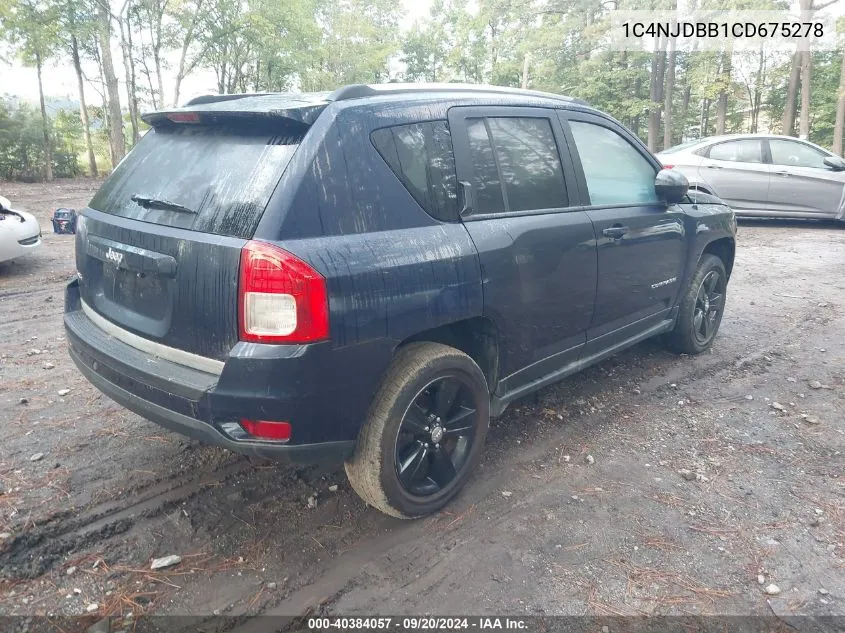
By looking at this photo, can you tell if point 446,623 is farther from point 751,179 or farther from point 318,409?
point 751,179

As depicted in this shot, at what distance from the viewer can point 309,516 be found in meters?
2.76

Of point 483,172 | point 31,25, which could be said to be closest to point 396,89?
point 483,172

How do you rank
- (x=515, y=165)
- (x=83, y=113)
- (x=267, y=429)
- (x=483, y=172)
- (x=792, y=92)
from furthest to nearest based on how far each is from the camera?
(x=83, y=113) → (x=792, y=92) → (x=515, y=165) → (x=483, y=172) → (x=267, y=429)

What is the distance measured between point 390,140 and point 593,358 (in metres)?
1.96

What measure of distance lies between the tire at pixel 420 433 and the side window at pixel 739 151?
9.78 m

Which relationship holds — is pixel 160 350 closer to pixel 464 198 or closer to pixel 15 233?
pixel 464 198

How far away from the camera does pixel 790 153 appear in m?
10.5

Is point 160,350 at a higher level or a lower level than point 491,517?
higher

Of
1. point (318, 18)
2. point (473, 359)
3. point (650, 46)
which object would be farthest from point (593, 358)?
point (318, 18)

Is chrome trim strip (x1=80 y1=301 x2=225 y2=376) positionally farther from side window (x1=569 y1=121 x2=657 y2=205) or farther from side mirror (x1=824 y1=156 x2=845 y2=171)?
side mirror (x1=824 y1=156 x2=845 y2=171)

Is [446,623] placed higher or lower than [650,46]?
lower

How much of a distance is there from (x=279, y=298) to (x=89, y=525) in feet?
4.79

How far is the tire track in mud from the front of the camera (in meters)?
2.42

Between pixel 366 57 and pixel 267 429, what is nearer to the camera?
pixel 267 429
